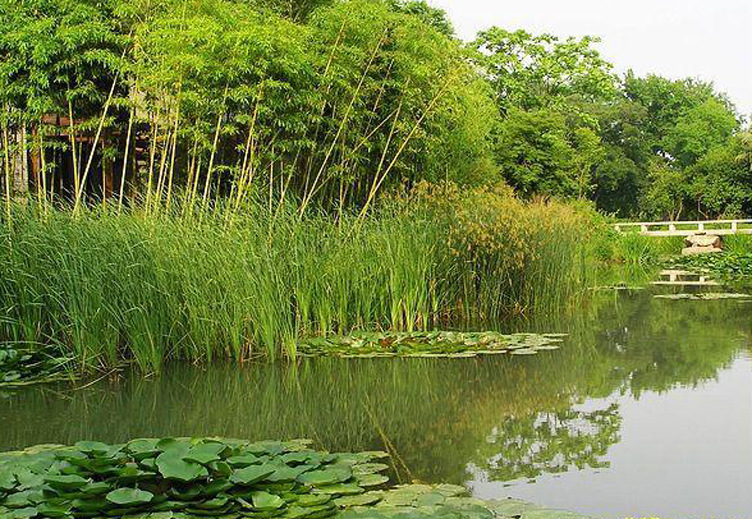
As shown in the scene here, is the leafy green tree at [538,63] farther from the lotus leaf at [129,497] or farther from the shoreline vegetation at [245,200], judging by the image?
the lotus leaf at [129,497]

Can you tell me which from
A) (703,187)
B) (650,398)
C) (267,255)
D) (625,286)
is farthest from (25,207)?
(703,187)

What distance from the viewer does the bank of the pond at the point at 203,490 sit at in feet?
11.4

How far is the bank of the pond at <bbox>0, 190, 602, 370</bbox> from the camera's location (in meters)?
6.59

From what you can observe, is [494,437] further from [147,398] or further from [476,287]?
[476,287]

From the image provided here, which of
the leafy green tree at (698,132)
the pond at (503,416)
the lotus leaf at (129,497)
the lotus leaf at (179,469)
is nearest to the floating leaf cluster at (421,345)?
the pond at (503,416)

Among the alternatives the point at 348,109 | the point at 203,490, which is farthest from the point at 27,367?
the point at 348,109

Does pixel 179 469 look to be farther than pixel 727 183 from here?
No

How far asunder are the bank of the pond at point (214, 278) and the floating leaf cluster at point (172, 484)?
104 inches

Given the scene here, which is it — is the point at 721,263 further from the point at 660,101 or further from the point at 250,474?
the point at 660,101

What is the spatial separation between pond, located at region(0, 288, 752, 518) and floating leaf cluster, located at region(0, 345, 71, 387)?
21 centimetres

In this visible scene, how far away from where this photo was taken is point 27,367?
256 inches

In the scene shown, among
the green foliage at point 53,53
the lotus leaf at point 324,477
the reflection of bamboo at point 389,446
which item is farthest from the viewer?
the green foliage at point 53,53

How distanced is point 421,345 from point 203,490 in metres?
4.06

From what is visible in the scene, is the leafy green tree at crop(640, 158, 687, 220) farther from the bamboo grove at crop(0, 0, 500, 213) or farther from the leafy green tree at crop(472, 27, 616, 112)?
the bamboo grove at crop(0, 0, 500, 213)
